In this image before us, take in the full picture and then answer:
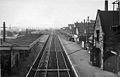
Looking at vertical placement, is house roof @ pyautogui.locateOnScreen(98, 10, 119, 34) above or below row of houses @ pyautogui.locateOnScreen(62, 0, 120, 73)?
above

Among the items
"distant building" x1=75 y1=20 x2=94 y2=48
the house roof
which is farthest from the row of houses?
"distant building" x1=75 y1=20 x2=94 y2=48

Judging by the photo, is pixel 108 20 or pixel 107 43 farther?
pixel 108 20

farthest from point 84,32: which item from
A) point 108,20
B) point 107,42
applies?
point 107,42

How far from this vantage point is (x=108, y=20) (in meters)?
22.4

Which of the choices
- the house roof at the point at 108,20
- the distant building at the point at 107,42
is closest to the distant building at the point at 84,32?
the house roof at the point at 108,20

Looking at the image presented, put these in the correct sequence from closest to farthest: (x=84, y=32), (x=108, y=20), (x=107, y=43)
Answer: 1. (x=107, y=43)
2. (x=108, y=20)
3. (x=84, y=32)

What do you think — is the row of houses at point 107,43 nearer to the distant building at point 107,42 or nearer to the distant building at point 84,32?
the distant building at point 107,42

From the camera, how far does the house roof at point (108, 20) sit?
21.6 metres

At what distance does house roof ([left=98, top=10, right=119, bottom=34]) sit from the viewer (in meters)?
21.6

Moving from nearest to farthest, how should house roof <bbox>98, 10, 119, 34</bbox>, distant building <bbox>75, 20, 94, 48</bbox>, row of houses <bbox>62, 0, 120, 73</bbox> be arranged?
row of houses <bbox>62, 0, 120, 73</bbox> → house roof <bbox>98, 10, 119, 34</bbox> → distant building <bbox>75, 20, 94, 48</bbox>

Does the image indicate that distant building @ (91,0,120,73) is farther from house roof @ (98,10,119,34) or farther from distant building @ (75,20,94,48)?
distant building @ (75,20,94,48)

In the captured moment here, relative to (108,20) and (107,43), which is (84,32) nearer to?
(108,20)

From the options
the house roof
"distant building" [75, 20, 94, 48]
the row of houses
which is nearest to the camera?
the row of houses

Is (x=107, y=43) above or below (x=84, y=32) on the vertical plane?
below
